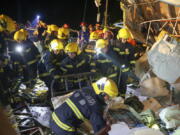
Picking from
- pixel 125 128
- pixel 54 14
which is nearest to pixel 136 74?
pixel 125 128

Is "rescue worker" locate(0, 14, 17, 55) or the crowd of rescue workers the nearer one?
the crowd of rescue workers

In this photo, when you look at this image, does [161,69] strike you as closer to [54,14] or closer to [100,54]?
[100,54]

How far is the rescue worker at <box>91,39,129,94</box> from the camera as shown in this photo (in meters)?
5.17

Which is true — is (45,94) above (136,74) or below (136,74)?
below

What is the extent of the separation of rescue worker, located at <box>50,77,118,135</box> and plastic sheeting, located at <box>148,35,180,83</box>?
6.24 feet

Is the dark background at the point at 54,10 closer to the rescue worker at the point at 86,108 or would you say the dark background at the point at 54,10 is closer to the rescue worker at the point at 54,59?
the rescue worker at the point at 54,59

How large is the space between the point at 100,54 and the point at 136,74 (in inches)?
45.1

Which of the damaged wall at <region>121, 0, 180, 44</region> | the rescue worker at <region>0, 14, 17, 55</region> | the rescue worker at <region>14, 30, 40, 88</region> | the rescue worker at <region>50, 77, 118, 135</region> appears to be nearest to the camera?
→ the rescue worker at <region>50, 77, 118, 135</region>

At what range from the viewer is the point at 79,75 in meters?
4.87

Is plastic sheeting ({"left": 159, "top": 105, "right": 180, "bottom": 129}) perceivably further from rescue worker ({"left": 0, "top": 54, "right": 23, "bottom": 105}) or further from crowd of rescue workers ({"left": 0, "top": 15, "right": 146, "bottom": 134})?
rescue worker ({"left": 0, "top": 54, "right": 23, "bottom": 105})

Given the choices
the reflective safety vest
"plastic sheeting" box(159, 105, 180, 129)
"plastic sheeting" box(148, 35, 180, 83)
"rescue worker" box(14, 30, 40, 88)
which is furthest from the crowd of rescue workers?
the reflective safety vest

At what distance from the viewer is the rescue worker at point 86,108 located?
300cm

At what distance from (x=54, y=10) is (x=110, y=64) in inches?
923

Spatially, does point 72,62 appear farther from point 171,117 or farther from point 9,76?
point 171,117
